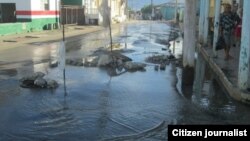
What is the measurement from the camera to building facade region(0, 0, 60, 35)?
35.2m

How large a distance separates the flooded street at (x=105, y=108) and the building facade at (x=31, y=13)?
2174 centimetres

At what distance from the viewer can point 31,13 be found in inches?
1388

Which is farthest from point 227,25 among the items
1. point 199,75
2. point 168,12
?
point 168,12

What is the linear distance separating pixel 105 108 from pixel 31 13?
27.5m

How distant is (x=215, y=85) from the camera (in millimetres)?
12039

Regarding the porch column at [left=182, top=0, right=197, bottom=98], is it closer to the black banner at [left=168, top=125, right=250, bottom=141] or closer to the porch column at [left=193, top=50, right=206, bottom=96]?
the porch column at [left=193, top=50, right=206, bottom=96]

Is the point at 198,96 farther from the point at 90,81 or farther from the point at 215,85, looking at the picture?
the point at 90,81

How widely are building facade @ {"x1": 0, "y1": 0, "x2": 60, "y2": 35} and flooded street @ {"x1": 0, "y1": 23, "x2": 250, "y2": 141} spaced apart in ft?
71.3

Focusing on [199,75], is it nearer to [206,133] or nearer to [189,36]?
[189,36]

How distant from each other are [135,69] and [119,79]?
74.4 inches

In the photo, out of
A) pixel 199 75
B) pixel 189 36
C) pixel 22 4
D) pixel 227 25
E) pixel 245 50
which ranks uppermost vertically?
pixel 22 4

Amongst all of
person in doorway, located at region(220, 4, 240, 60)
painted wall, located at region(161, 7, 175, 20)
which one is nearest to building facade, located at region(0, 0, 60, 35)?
person in doorway, located at region(220, 4, 240, 60)

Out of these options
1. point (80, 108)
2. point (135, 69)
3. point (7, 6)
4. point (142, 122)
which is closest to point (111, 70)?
point (135, 69)

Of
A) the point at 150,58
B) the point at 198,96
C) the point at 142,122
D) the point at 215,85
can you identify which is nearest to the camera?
the point at 142,122
